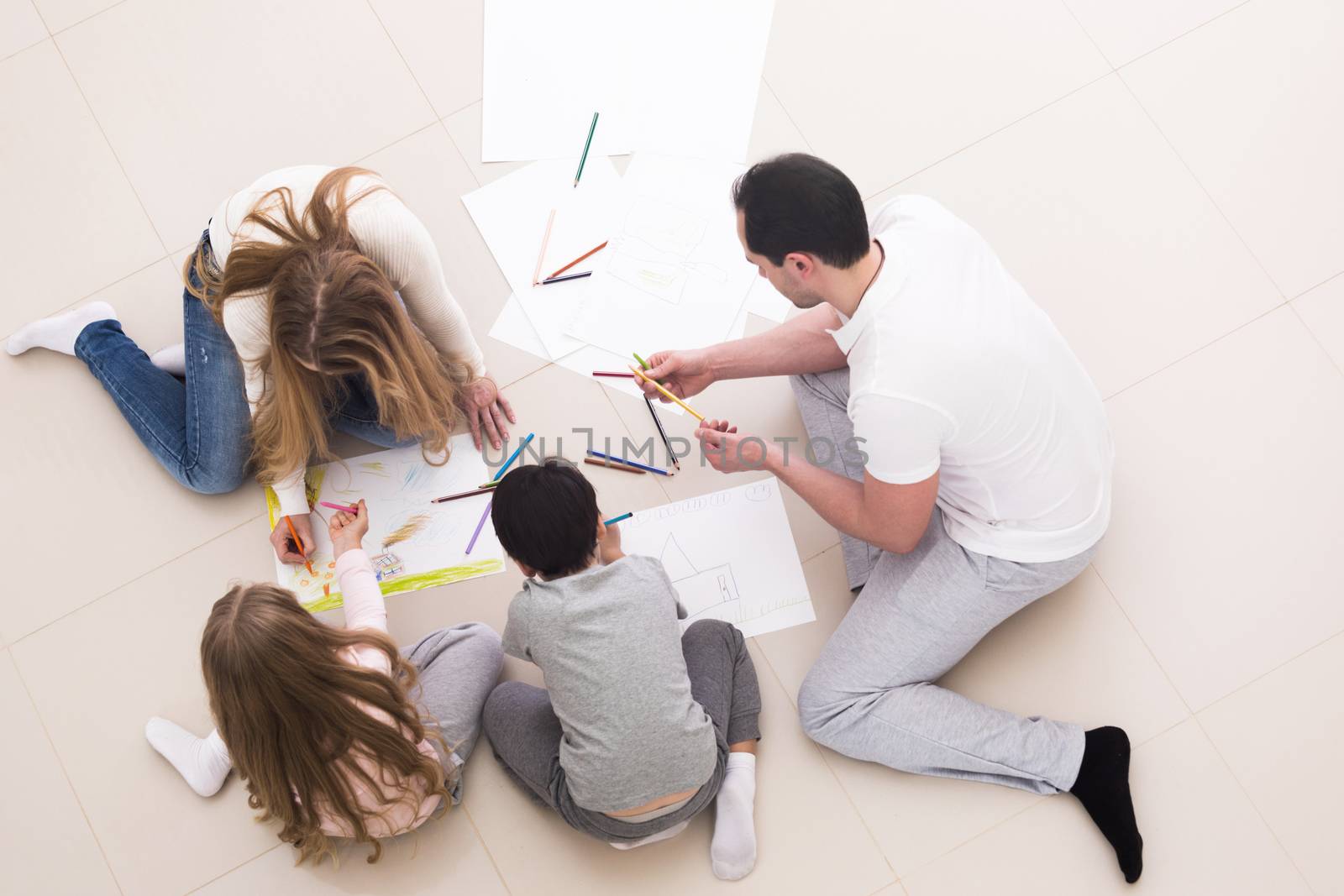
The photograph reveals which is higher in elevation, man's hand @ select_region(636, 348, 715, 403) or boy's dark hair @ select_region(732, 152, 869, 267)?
boy's dark hair @ select_region(732, 152, 869, 267)

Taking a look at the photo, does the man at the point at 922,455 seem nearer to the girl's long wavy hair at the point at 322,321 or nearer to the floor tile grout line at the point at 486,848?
the girl's long wavy hair at the point at 322,321

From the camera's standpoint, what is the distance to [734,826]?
5.30 ft

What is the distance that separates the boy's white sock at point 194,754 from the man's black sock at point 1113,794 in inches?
56.6

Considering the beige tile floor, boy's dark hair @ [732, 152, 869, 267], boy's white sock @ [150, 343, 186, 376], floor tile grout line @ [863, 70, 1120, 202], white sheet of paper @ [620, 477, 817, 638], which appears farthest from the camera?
floor tile grout line @ [863, 70, 1120, 202]

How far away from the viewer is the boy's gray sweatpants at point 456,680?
5.36 ft

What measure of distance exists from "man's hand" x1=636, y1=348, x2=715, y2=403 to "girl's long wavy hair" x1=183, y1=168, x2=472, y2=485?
36cm

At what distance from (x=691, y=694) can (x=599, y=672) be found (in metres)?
0.22

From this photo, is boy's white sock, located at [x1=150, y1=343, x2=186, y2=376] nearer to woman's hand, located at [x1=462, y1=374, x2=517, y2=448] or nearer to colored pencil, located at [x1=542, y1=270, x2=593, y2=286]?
woman's hand, located at [x1=462, y1=374, x2=517, y2=448]

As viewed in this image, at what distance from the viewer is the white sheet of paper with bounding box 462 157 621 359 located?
190 centimetres

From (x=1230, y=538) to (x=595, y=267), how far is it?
1271 mm

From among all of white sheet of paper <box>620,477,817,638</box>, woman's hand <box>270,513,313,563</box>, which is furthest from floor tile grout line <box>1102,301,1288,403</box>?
woman's hand <box>270,513,313,563</box>

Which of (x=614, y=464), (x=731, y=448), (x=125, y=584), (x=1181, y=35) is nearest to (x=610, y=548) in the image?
(x=614, y=464)

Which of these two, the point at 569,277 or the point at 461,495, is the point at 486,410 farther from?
the point at 569,277

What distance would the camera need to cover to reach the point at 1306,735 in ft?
5.49
